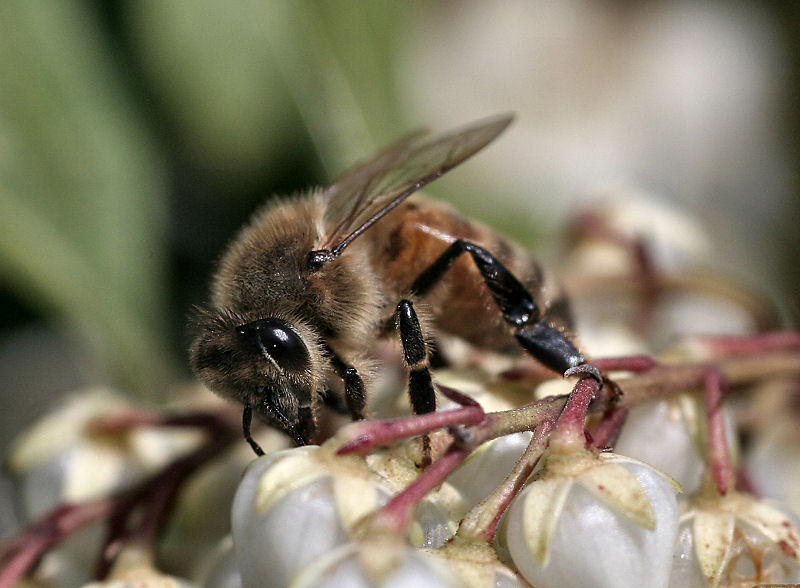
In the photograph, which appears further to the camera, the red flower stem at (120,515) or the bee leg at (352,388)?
the red flower stem at (120,515)

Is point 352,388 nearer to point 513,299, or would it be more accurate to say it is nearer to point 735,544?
point 513,299

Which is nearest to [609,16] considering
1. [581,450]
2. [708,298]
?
[708,298]

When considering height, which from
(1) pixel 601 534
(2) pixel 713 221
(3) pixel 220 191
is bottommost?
(2) pixel 713 221

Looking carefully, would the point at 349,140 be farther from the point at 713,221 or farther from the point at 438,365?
the point at 713,221

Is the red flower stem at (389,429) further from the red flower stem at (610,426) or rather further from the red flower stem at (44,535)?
the red flower stem at (44,535)

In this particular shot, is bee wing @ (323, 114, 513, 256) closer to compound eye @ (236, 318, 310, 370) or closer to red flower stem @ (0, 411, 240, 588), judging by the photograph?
compound eye @ (236, 318, 310, 370)

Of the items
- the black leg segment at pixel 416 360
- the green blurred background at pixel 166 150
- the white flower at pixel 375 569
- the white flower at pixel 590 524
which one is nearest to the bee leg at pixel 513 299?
the black leg segment at pixel 416 360
